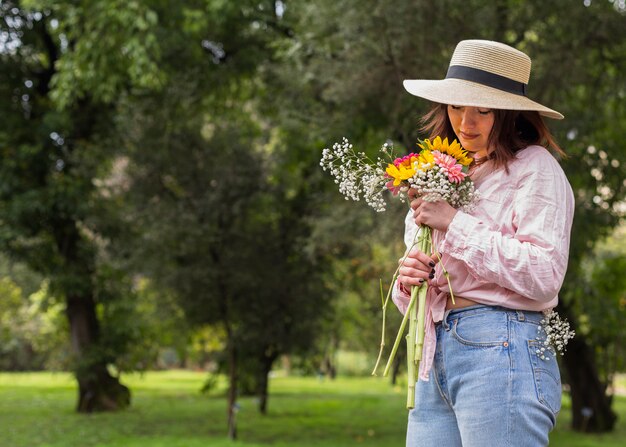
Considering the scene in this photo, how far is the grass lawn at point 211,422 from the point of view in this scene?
1159 cm

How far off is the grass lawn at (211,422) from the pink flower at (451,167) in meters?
9.17

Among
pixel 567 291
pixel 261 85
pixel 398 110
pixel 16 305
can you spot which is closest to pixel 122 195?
pixel 261 85

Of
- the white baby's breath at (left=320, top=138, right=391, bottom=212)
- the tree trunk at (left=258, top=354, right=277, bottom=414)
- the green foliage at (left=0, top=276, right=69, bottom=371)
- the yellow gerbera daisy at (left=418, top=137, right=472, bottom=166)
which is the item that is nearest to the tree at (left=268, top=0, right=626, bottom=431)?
the tree trunk at (left=258, top=354, right=277, bottom=414)

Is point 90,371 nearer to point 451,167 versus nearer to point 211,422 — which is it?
point 211,422

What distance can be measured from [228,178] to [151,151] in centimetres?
120

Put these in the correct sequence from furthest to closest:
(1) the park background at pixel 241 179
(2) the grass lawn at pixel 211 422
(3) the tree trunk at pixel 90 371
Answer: (3) the tree trunk at pixel 90 371 < (2) the grass lawn at pixel 211 422 < (1) the park background at pixel 241 179

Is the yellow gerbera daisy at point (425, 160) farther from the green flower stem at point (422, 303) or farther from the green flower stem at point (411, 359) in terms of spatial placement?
the green flower stem at point (411, 359)

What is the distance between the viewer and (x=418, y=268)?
2.44 meters

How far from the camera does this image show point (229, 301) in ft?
39.5

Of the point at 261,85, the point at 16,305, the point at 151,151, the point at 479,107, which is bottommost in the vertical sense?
the point at 16,305

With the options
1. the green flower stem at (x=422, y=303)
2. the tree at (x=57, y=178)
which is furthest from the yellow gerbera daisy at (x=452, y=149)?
the tree at (x=57, y=178)

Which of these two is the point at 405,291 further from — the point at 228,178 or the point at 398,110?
the point at 228,178

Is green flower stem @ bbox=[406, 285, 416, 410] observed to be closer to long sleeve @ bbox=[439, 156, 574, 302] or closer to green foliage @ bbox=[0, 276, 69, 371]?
long sleeve @ bbox=[439, 156, 574, 302]

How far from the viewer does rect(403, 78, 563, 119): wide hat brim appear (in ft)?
7.99
